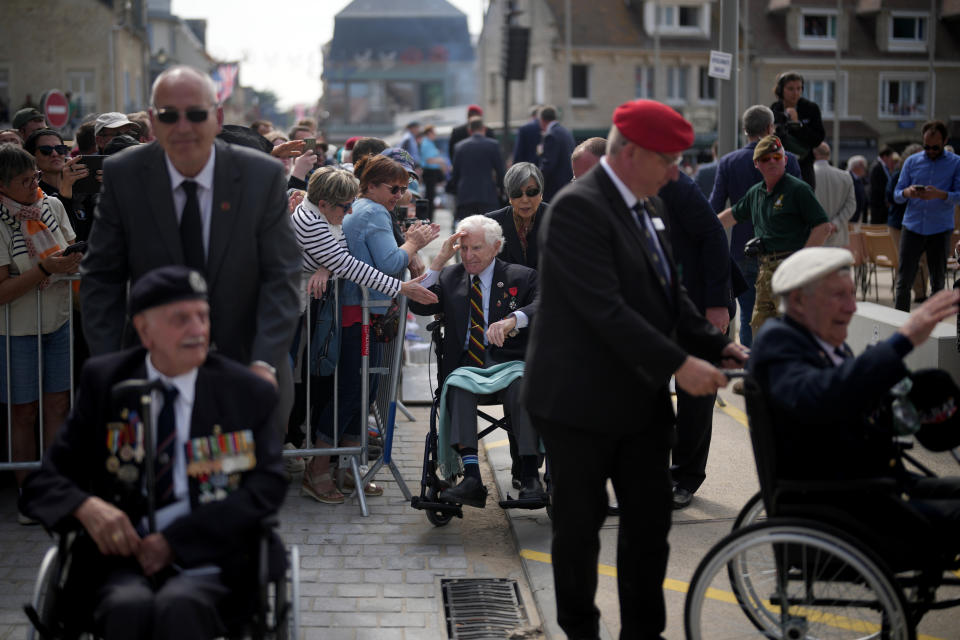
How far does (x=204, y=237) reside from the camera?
156 inches

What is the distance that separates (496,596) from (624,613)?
1127 millimetres

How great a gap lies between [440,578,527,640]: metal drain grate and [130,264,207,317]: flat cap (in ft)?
6.31

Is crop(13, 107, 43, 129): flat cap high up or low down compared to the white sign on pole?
down

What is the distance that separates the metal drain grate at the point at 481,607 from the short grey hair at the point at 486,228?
1931 millimetres

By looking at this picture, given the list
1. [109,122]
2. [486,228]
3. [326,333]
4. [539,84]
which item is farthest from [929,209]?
[539,84]

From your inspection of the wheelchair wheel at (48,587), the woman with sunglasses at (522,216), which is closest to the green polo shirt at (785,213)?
the woman with sunglasses at (522,216)

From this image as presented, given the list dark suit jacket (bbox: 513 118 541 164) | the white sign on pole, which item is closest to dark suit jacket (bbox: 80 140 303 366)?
the white sign on pole

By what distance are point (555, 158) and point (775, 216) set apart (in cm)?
623

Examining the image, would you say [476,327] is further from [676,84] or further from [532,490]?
[676,84]

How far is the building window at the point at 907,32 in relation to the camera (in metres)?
51.0

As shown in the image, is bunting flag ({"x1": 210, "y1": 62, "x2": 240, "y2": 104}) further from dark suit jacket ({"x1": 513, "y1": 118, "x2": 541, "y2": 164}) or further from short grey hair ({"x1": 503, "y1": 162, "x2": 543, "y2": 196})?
short grey hair ({"x1": 503, "y1": 162, "x2": 543, "y2": 196})

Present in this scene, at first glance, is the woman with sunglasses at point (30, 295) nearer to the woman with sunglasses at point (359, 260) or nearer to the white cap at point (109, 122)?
the white cap at point (109, 122)

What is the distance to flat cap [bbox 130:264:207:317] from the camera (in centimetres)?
335

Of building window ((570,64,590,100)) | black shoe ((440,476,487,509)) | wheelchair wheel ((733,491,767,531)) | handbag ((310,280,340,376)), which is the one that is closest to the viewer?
wheelchair wheel ((733,491,767,531))
